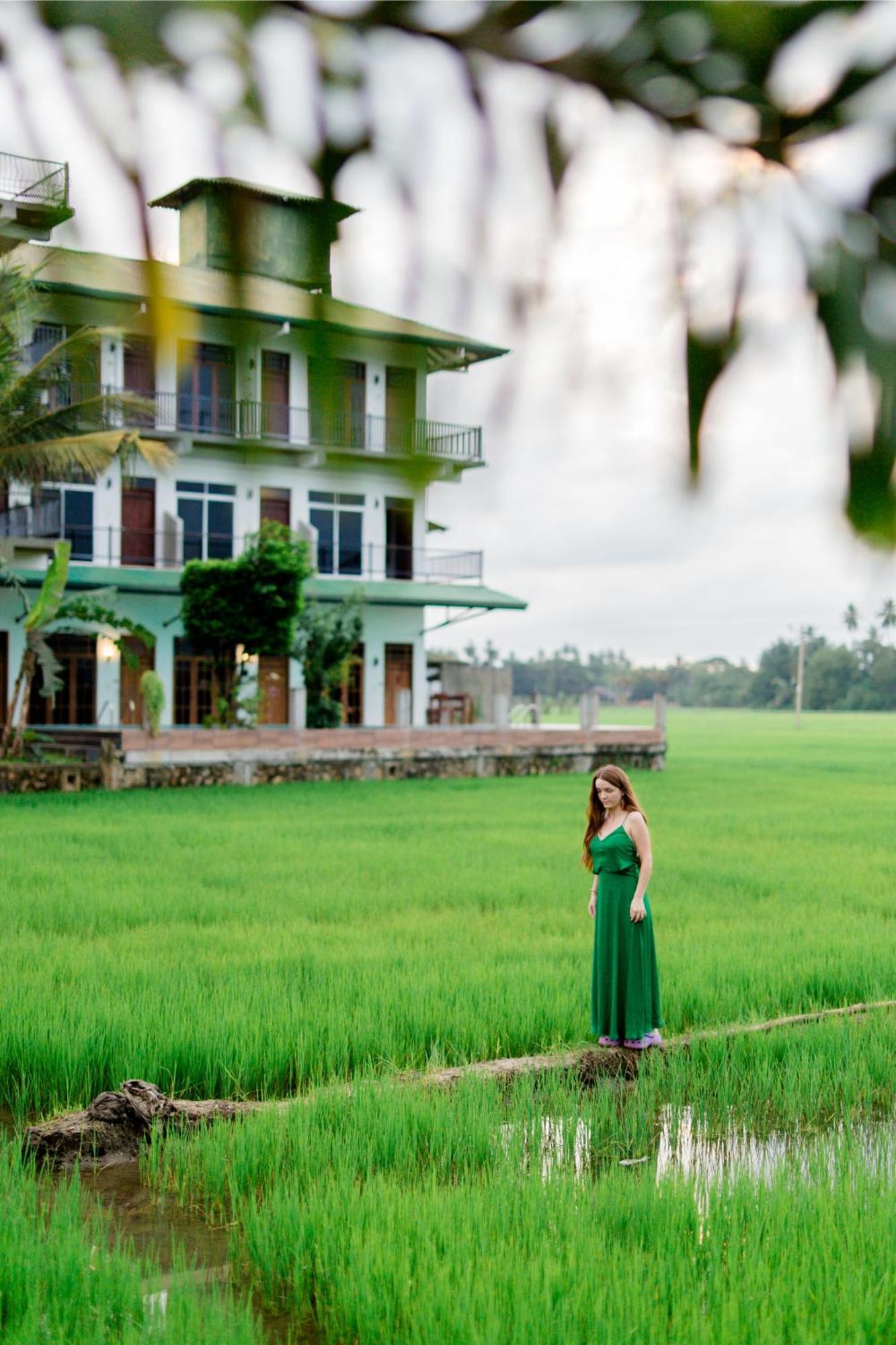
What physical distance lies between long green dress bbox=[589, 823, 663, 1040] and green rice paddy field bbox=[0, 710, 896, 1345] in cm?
22

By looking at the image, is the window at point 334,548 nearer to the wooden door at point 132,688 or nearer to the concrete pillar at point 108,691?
the wooden door at point 132,688

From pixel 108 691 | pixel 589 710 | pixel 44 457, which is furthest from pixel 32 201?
pixel 589 710

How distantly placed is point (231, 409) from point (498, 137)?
32 cm

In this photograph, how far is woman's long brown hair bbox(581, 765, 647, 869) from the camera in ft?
17.8

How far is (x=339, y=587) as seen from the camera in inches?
962

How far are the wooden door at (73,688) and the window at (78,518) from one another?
141cm

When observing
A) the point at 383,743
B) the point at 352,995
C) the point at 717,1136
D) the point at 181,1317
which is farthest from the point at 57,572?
the point at 181,1317

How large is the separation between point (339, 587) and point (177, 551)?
2.83m

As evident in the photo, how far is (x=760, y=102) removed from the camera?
1038 mm

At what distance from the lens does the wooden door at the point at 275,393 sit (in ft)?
3.50

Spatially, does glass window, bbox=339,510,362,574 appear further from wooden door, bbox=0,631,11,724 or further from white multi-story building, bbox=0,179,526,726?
white multi-story building, bbox=0,179,526,726

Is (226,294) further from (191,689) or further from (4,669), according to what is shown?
(191,689)

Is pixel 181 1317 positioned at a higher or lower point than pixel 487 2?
lower

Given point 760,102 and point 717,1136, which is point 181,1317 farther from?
point 760,102
